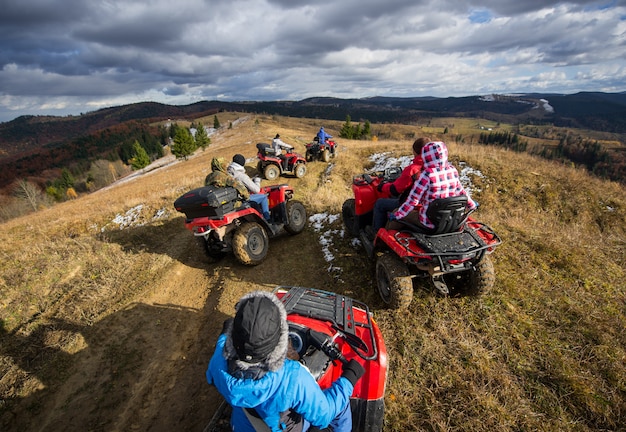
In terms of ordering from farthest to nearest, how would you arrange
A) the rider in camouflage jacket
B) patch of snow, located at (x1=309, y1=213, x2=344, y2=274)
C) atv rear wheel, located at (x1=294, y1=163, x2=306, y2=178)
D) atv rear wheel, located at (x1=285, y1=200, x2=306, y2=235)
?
atv rear wheel, located at (x1=294, y1=163, x2=306, y2=178) < atv rear wheel, located at (x1=285, y1=200, x2=306, y2=235) < patch of snow, located at (x1=309, y1=213, x2=344, y2=274) < the rider in camouflage jacket

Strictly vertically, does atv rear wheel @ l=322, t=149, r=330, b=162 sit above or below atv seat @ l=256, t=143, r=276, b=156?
below

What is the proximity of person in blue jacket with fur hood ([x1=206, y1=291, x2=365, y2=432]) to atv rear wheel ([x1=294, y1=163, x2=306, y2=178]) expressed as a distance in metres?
11.0

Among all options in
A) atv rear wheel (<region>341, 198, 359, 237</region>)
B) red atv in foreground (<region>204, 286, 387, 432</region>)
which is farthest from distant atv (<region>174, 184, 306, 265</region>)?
red atv in foreground (<region>204, 286, 387, 432</region>)

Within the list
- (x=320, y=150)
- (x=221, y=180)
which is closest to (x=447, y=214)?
(x=221, y=180)

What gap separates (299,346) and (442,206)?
240 centimetres

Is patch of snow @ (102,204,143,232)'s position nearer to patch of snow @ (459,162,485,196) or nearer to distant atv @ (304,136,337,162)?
distant atv @ (304,136,337,162)

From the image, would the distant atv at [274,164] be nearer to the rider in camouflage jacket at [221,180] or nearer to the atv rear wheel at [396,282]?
the rider in camouflage jacket at [221,180]

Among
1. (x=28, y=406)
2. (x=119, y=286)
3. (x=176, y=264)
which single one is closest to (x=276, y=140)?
(x=176, y=264)

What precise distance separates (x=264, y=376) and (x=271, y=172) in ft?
35.8

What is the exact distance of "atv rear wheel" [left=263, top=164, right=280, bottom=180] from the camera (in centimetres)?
1202

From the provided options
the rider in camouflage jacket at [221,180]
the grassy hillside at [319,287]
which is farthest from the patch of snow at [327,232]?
the rider in camouflage jacket at [221,180]

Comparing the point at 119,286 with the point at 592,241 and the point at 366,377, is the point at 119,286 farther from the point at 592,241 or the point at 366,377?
the point at 592,241

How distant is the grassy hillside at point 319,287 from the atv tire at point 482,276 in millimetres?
328

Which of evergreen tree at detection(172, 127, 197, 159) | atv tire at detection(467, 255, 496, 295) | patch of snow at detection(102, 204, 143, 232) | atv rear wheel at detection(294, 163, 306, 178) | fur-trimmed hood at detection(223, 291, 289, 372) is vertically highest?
fur-trimmed hood at detection(223, 291, 289, 372)
